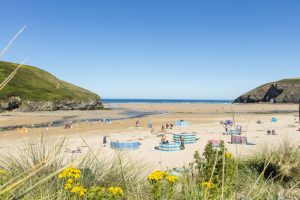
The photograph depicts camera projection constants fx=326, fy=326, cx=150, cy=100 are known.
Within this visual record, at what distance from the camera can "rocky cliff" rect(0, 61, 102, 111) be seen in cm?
7681

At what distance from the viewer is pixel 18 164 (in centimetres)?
518

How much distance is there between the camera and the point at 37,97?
82938mm

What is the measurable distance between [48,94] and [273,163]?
87105 millimetres

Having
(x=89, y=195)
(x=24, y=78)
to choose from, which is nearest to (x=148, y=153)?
(x=89, y=195)

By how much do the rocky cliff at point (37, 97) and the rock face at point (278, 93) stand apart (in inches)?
2793

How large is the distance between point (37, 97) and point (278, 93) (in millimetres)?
92406

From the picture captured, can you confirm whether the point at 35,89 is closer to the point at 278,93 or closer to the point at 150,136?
the point at 150,136

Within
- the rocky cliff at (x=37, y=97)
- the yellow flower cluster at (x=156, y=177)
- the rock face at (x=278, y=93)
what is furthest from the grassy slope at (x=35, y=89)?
the yellow flower cluster at (x=156, y=177)

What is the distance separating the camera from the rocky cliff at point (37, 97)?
252ft

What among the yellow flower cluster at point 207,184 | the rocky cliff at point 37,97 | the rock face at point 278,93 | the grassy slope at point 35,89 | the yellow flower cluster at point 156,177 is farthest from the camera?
the rock face at point 278,93

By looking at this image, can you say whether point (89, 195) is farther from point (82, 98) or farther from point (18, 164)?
point (82, 98)

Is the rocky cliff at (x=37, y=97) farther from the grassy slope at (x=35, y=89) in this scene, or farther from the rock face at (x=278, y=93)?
the rock face at (x=278, y=93)

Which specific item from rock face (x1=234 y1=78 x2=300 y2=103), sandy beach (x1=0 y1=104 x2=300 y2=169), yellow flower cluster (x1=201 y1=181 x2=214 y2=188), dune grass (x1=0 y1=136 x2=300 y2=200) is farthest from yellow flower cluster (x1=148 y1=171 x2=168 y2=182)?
rock face (x1=234 y1=78 x2=300 y2=103)

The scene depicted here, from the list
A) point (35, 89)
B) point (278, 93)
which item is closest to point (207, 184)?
point (35, 89)
